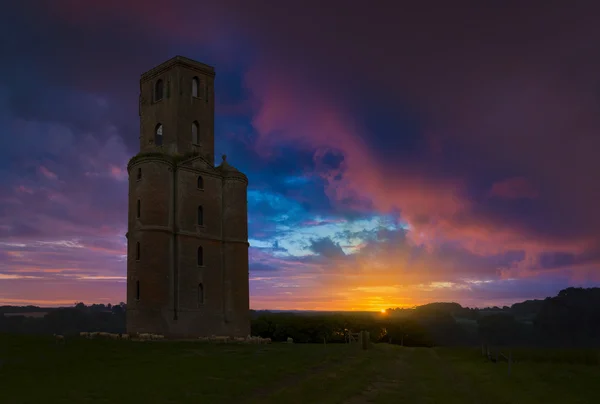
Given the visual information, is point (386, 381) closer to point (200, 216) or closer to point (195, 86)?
point (200, 216)

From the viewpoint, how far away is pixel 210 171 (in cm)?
5519

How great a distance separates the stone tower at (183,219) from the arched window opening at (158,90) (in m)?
0.14

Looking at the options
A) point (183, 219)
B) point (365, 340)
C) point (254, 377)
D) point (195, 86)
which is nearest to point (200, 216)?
point (183, 219)

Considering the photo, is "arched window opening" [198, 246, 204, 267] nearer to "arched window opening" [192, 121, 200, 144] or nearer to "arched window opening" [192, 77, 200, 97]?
"arched window opening" [192, 121, 200, 144]

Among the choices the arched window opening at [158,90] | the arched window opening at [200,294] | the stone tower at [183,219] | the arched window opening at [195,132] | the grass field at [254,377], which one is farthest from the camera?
the arched window opening at [158,90]

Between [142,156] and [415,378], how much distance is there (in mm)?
32164

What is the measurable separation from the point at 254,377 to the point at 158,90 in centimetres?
4040

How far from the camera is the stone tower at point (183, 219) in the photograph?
48469mm

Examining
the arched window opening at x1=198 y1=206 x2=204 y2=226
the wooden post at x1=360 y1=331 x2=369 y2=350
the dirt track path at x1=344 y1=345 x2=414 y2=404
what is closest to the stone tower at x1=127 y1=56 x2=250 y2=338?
the arched window opening at x1=198 y1=206 x2=204 y2=226

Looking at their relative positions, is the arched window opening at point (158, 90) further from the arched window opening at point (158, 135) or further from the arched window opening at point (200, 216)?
the arched window opening at point (200, 216)

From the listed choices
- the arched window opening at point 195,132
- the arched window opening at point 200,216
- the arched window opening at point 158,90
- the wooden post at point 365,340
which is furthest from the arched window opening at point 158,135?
the wooden post at point 365,340

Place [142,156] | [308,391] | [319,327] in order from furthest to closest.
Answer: [319,327]
[142,156]
[308,391]

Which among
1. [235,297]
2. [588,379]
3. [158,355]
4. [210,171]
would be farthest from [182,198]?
[588,379]

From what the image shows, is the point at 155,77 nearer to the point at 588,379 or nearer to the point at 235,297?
the point at 235,297
